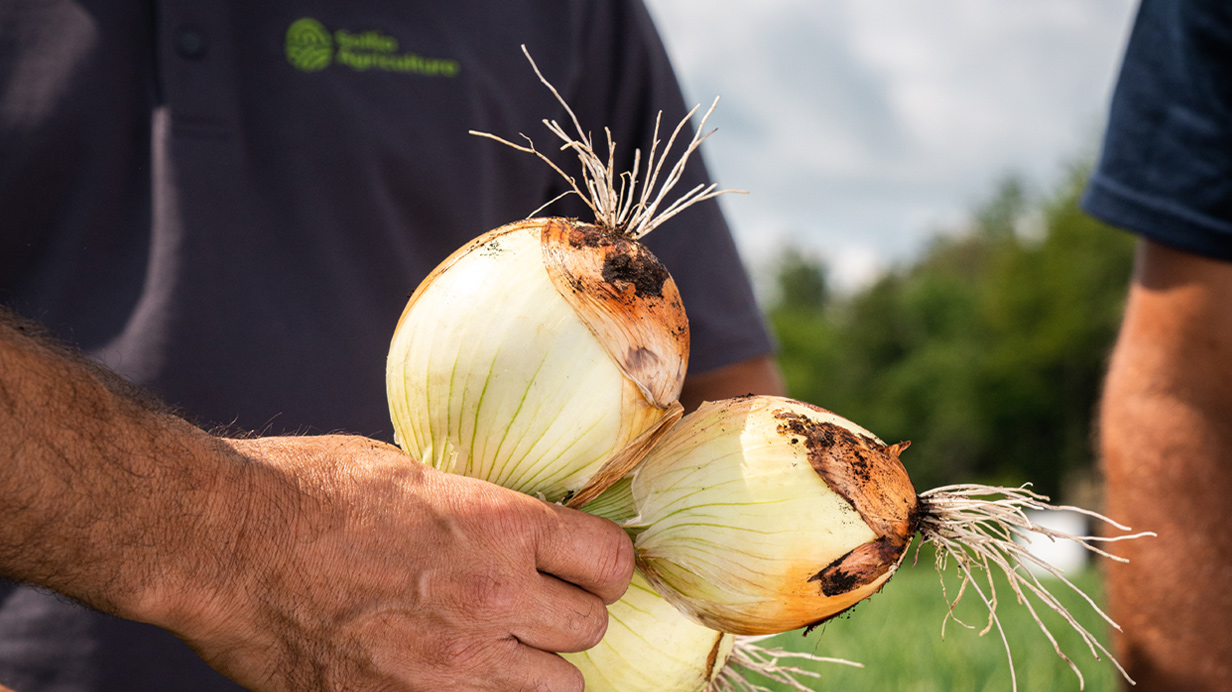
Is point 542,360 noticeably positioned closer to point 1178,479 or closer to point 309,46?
point 309,46

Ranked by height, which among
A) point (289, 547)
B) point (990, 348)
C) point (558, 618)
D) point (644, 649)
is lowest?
point (990, 348)

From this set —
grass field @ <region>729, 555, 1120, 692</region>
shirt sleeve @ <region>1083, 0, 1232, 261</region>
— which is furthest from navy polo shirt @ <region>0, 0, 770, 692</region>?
grass field @ <region>729, 555, 1120, 692</region>

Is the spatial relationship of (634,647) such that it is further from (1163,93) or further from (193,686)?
(1163,93)

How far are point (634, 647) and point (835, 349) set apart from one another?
4115 cm

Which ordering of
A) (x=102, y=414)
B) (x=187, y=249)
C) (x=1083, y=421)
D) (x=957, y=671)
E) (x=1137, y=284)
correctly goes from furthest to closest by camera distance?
(x=1083, y=421), (x=957, y=671), (x=1137, y=284), (x=187, y=249), (x=102, y=414)

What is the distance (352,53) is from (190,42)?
270mm

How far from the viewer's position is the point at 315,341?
1.54 meters

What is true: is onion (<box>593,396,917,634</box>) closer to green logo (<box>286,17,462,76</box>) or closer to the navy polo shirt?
the navy polo shirt

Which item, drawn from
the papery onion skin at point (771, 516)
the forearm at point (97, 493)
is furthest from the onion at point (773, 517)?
the forearm at point (97, 493)

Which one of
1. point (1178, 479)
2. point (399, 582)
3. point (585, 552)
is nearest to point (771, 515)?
point (585, 552)

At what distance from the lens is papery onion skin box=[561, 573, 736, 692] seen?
3.43ft

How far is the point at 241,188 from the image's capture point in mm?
1536

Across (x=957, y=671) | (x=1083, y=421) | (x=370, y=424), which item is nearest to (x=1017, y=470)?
(x=1083, y=421)

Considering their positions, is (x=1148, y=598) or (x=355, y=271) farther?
(x=1148, y=598)
